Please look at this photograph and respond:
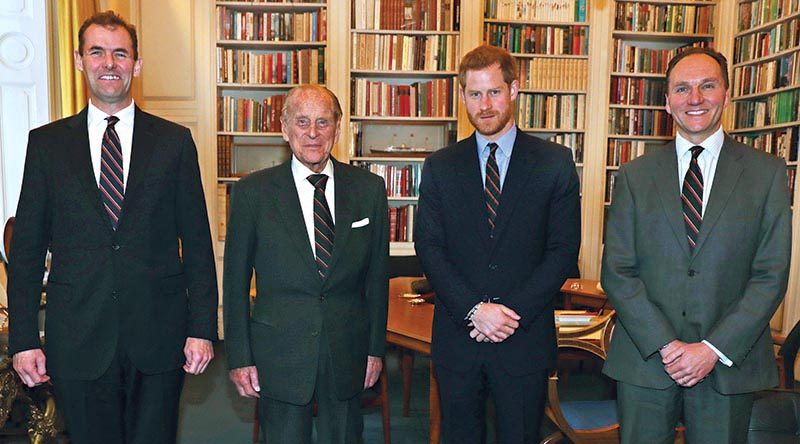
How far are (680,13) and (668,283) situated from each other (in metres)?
4.67

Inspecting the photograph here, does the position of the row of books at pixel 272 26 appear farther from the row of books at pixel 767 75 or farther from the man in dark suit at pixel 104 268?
the man in dark suit at pixel 104 268

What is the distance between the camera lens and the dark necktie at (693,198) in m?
1.97

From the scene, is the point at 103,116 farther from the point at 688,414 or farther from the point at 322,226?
the point at 688,414

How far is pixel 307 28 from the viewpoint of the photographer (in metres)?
5.55

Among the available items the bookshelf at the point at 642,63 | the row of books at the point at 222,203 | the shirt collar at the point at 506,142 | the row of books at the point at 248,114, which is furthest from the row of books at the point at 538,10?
the shirt collar at the point at 506,142

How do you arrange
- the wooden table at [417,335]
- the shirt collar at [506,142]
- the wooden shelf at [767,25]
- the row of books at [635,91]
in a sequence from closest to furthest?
the shirt collar at [506,142]
the wooden table at [417,335]
the wooden shelf at [767,25]
the row of books at [635,91]

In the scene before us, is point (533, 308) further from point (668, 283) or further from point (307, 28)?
point (307, 28)

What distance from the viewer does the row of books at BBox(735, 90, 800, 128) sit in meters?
4.97

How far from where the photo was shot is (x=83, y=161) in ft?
6.23

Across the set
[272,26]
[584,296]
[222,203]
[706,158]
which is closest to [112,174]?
[706,158]

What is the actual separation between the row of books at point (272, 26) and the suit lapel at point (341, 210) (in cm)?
366

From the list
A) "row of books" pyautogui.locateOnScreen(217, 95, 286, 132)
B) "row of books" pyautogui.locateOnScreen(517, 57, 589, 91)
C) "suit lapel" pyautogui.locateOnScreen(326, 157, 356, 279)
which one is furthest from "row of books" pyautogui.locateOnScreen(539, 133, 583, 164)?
"suit lapel" pyautogui.locateOnScreen(326, 157, 356, 279)

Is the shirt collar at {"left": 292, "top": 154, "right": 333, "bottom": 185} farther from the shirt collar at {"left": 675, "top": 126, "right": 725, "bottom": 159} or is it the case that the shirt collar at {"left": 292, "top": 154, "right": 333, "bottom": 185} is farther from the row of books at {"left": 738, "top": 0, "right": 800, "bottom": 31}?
the row of books at {"left": 738, "top": 0, "right": 800, "bottom": 31}

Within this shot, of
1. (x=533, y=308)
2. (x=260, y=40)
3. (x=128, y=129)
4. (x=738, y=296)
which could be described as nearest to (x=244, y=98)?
(x=260, y=40)
